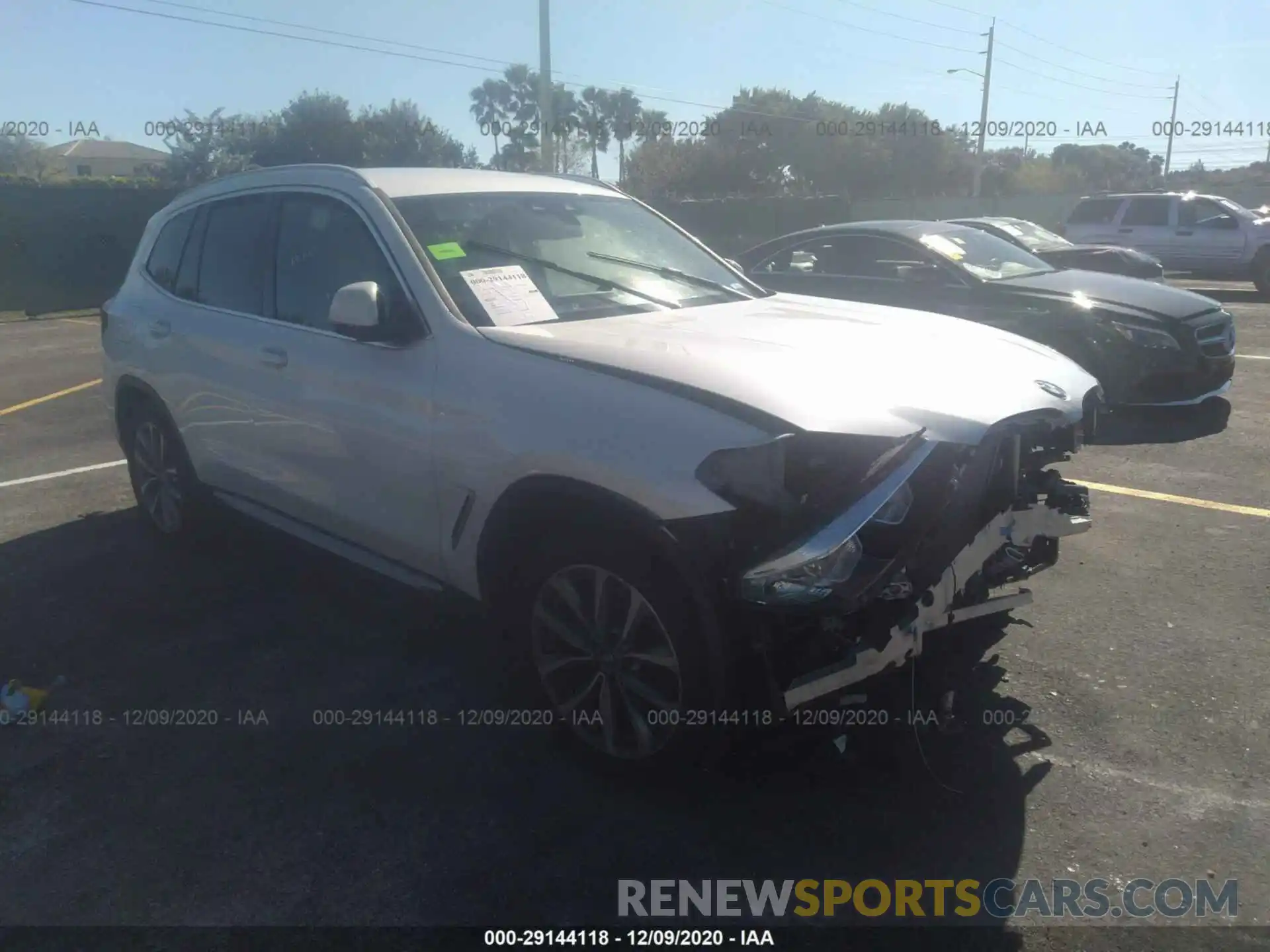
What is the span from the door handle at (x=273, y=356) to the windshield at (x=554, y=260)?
81 cm

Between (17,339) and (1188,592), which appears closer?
(1188,592)

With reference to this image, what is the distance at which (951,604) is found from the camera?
312 cm

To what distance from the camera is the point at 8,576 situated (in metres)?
5.34

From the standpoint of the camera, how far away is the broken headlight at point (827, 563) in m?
2.64

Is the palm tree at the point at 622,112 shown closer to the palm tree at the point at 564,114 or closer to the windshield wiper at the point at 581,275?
the palm tree at the point at 564,114

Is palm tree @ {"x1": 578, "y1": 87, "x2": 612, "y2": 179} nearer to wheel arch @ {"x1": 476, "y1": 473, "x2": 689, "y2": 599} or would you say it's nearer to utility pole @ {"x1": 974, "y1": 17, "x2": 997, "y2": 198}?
utility pole @ {"x1": 974, "y1": 17, "x2": 997, "y2": 198}

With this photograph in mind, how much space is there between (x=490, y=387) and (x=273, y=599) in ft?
7.30

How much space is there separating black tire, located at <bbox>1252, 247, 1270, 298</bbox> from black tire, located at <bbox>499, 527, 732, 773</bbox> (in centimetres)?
1828

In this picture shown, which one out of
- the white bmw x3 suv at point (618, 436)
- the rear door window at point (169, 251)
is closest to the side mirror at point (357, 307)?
the white bmw x3 suv at point (618, 436)

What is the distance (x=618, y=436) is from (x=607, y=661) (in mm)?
727

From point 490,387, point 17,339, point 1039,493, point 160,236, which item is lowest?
point 17,339

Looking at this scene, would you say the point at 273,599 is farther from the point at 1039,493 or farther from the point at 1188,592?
the point at 1188,592

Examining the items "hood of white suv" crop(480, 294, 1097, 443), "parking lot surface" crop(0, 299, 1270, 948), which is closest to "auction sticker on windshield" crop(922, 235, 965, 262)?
"parking lot surface" crop(0, 299, 1270, 948)

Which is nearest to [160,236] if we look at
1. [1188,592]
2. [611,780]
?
[611,780]
